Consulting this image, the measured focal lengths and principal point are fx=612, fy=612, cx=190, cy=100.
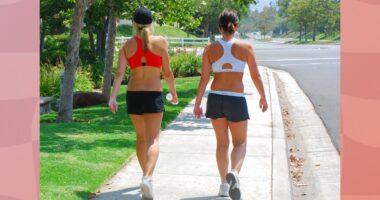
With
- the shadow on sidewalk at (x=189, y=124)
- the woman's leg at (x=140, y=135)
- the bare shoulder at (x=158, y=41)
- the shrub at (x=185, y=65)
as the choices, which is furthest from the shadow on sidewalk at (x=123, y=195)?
the shrub at (x=185, y=65)

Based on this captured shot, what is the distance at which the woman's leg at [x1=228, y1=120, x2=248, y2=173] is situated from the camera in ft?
19.5

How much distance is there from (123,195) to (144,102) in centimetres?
102

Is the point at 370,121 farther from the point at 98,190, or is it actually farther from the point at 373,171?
the point at 98,190

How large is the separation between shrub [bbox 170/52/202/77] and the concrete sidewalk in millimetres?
13300

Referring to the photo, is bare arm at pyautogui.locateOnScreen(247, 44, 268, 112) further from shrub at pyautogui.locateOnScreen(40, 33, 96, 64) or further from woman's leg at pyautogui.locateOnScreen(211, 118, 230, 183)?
shrub at pyautogui.locateOnScreen(40, 33, 96, 64)

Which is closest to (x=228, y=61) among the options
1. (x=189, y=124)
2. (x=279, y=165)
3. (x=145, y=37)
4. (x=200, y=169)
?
(x=145, y=37)

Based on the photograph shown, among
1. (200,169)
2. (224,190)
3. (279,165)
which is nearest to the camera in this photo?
(224,190)

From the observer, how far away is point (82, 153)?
823 centimetres

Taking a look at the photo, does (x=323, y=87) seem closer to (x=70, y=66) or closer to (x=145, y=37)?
(x=70, y=66)

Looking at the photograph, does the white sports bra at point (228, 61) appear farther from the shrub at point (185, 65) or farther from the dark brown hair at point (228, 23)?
the shrub at point (185, 65)

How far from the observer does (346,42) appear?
3.82 meters

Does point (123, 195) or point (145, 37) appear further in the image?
point (123, 195)

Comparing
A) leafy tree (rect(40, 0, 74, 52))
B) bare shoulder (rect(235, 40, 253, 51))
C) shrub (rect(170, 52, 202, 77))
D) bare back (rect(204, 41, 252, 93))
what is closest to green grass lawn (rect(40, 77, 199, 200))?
bare back (rect(204, 41, 252, 93))

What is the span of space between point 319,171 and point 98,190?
10.4 ft
